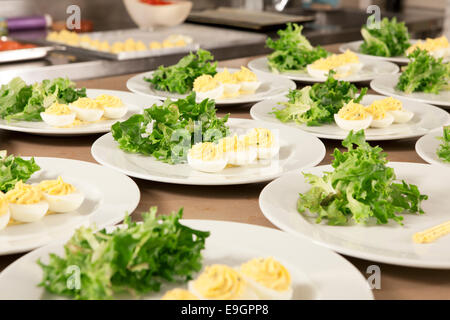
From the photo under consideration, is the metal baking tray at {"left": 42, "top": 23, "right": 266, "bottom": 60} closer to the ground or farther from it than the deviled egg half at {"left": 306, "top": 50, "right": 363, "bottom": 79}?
closer to the ground

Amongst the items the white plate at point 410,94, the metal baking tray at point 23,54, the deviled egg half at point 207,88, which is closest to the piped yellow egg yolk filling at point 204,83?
the deviled egg half at point 207,88

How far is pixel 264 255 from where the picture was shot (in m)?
1.15

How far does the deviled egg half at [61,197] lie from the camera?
1.31 metres

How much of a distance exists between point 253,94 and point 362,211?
111 centimetres

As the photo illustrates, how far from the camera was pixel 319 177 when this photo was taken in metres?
1.48

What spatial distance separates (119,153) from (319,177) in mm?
546

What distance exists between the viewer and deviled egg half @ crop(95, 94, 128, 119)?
1.99 m

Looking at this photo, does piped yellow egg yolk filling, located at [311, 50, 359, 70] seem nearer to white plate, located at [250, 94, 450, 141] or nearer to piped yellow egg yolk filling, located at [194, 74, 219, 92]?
white plate, located at [250, 94, 450, 141]

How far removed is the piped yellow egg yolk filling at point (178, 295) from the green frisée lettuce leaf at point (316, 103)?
3.63ft

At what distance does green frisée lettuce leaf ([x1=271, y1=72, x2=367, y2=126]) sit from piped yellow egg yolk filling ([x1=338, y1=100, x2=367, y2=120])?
0.07 m

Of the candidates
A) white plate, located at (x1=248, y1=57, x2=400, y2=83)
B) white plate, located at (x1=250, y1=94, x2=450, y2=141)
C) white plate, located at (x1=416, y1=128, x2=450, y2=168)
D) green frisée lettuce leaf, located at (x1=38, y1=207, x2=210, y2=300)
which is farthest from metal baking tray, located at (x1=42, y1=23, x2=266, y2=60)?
green frisée lettuce leaf, located at (x1=38, y1=207, x2=210, y2=300)

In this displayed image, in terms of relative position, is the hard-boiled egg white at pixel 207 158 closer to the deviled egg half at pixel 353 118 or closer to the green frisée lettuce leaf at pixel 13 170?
the green frisée lettuce leaf at pixel 13 170

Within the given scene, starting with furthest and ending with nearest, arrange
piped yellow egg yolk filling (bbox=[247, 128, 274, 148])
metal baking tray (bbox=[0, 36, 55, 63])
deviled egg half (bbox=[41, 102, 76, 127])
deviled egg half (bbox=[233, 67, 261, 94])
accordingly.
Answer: metal baking tray (bbox=[0, 36, 55, 63]), deviled egg half (bbox=[233, 67, 261, 94]), deviled egg half (bbox=[41, 102, 76, 127]), piped yellow egg yolk filling (bbox=[247, 128, 274, 148])

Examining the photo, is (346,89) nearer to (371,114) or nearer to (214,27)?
(371,114)
